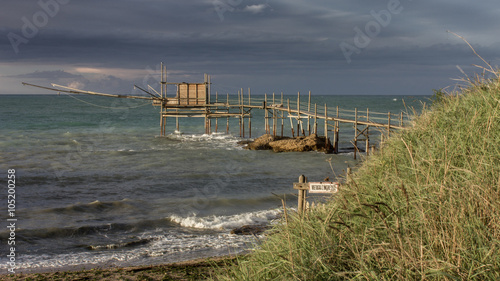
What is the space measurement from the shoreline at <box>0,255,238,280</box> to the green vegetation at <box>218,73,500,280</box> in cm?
272

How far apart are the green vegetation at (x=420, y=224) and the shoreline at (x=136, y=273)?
272 centimetres

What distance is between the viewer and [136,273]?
7.53 meters

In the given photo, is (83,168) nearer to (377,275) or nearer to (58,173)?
(58,173)

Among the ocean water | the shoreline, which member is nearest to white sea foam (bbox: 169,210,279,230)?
the ocean water

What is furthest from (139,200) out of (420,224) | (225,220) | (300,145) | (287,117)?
(287,117)

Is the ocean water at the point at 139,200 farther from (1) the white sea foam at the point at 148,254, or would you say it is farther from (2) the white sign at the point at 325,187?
(2) the white sign at the point at 325,187

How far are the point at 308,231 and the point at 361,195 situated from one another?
3.44 ft

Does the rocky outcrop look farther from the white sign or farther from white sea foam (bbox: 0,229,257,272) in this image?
the white sign

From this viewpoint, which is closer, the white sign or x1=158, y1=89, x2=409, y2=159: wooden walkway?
the white sign

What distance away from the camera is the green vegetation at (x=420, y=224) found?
12.3 feet

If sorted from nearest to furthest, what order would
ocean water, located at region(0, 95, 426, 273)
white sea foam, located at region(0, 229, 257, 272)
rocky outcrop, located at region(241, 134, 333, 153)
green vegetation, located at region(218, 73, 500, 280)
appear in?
1. green vegetation, located at region(218, 73, 500, 280)
2. white sea foam, located at region(0, 229, 257, 272)
3. ocean water, located at region(0, 95, 426, 273)
4. rocky outcrop, located at region(241, 134, 333, 153)

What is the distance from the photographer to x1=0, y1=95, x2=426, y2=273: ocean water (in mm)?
9078

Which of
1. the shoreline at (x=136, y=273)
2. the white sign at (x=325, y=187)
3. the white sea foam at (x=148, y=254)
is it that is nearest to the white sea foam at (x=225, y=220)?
the white sea foam at (x=148, y=254)

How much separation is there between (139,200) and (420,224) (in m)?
10.7
